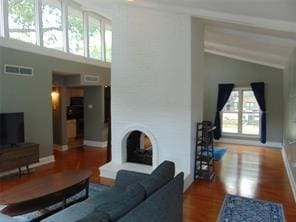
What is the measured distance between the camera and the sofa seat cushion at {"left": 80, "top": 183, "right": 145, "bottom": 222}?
1.81 m

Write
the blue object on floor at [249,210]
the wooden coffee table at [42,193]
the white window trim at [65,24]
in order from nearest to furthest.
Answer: the wooden coffee table at [42,193] < the blue object on floor at [249,210] < the white window trim at [65,24]

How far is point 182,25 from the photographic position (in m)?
4.39

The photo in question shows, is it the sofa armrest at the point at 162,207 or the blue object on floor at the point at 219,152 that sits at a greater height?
the sofa armrest at the point at 162,207

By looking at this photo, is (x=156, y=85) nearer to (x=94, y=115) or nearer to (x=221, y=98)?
(x=94, y=115)

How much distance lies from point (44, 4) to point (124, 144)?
3.88 m

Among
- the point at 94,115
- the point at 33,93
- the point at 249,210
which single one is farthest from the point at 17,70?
the point at 249,210

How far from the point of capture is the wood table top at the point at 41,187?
277cm

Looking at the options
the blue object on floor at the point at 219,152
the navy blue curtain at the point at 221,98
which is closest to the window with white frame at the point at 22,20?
the blue object on floor at the point at 219,152

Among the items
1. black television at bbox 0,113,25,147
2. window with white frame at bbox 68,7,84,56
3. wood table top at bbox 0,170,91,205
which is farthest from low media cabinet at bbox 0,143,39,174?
window with white frame at bbox 68,7,84,56

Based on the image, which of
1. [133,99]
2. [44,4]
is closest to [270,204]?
[133,99]

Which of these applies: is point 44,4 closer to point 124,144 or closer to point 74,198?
point 124,144

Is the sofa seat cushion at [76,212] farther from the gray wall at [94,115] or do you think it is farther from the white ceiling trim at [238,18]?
the gray wall at [94,115]

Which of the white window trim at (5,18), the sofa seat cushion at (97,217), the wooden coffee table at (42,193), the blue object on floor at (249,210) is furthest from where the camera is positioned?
the white window trim at (5,18)

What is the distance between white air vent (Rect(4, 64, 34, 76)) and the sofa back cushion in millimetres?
3976
